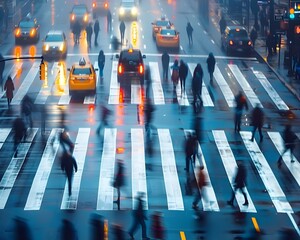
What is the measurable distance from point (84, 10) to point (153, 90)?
27684 mm

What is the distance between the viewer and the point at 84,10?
73.8 meters

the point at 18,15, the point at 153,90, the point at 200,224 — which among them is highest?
the point at 200,224

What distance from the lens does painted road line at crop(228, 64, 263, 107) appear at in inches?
1789

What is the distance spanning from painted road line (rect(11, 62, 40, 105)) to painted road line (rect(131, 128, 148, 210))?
8.16 metres

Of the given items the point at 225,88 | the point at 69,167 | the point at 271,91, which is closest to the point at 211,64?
the point at 225,88

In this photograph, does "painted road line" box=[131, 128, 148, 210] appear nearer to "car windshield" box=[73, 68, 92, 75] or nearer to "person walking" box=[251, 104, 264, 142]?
"person walking" box=[251, 104, 264, 142]

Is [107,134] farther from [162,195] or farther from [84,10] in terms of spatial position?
[84,10]

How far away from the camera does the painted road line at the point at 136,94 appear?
44781 millimetres

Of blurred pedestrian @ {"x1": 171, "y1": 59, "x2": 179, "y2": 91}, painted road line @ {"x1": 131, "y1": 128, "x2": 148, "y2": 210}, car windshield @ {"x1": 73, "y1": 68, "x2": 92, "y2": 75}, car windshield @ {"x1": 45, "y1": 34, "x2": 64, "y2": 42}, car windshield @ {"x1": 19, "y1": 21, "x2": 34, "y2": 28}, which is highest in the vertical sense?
Result: painted road line @ {"x1": 131, "y1": 128, "x2": 148, "y2": 210}

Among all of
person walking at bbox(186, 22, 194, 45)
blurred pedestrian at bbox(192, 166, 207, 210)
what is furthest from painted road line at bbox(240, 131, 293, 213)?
person walking at bbox(186, 22, 194, 45)

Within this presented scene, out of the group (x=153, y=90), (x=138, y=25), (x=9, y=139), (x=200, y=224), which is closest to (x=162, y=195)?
(x=200, y=224)

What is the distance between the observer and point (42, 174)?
33.1 m

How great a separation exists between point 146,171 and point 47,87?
16.1m

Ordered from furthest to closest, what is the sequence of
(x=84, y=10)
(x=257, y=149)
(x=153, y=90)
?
(x=84, y=10) < (x=153, y=90) < (x=257, y=149)
